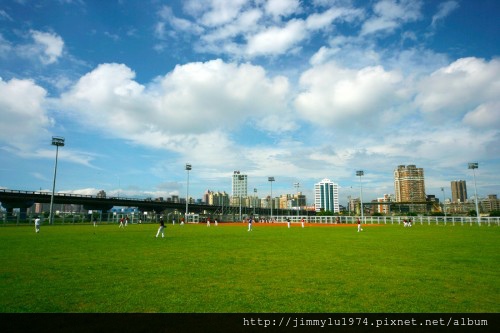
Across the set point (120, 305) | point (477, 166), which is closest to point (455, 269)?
point (120, 305)

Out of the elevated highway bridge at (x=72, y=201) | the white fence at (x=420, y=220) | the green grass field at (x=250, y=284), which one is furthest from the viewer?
the elevated highway bridge at (x=72, y=201)

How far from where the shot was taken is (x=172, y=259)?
13609mm

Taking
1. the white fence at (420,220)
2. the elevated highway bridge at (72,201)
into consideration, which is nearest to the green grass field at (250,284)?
the white fence at (420,220)

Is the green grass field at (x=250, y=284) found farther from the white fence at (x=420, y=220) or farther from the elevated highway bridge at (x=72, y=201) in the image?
the elevated highway bridge at (x=72, y=201)

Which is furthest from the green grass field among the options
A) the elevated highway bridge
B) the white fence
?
the elevated highway bridge

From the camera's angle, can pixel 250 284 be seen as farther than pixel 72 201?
No

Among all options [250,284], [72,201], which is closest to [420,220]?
[250,284]

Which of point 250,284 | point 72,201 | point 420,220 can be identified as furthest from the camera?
point 72,201

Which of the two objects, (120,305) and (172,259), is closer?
(120,305)

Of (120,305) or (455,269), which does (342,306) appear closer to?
(120,305)

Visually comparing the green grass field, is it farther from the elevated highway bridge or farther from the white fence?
the elevated highway bridge

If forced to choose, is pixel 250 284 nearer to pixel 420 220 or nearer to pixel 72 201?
pixel 420 220

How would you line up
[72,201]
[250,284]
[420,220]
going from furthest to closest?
[72,201] < [420,220] < [250,284]
